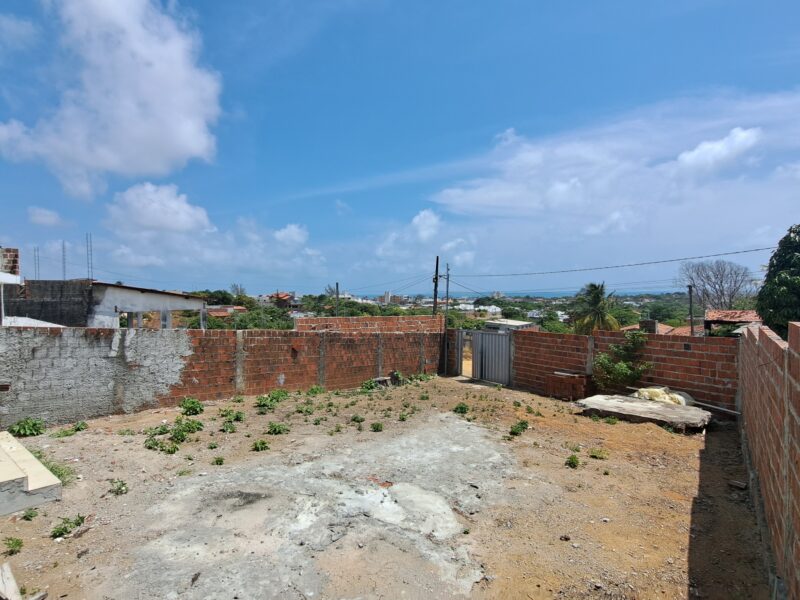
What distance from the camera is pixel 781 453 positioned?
2.96m

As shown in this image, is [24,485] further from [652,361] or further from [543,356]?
[543,356]

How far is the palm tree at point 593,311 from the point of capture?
28.3 metres

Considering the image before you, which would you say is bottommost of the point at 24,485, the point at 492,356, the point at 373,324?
the point at 24,485

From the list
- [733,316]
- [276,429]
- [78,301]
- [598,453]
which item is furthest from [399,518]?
[733,316]

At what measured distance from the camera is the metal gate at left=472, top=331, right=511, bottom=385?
42.0 ft

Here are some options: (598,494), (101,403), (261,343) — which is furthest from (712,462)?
(101,403)

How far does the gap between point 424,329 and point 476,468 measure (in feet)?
35.2

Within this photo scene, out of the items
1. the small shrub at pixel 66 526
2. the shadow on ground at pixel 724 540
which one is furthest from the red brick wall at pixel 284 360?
the shadow on ground at pixel 724 540

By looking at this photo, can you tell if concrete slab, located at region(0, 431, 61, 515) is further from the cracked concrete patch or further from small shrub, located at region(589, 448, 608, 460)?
small shrub, located at region(589, 448, 608, 460)

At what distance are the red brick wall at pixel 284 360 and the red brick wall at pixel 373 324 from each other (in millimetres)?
1527

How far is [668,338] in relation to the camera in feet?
29.8

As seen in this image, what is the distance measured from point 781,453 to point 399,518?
9.78ft

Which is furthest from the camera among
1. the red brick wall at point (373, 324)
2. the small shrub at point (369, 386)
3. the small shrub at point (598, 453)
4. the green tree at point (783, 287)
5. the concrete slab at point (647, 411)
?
the green tree at point (783, 287)

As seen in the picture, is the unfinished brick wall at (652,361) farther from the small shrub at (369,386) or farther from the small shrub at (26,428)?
the small shrub at (26,428)
